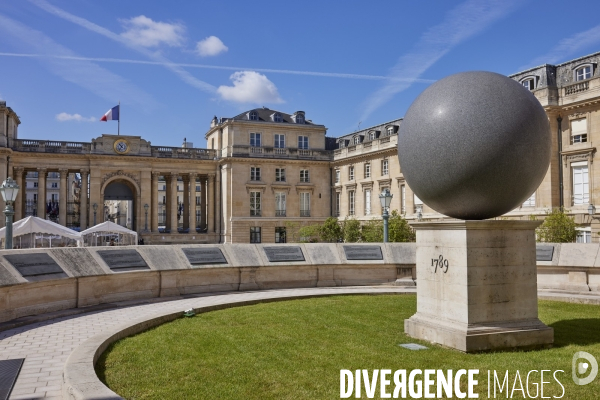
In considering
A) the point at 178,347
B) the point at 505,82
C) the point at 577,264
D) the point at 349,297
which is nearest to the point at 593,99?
the point at 577,264

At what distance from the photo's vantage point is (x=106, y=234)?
46.3 m

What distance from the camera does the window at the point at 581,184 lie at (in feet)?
123

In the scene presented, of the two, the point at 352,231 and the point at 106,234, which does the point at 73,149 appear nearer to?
the point at 106,234

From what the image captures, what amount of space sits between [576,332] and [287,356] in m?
6.20

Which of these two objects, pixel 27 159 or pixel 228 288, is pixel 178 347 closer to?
pixel 228 288

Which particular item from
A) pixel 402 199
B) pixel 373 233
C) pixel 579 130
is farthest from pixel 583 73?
pixel 373 233

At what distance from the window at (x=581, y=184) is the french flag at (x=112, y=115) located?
140 feet

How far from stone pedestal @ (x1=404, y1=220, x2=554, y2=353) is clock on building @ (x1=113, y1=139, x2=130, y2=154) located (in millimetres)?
54181

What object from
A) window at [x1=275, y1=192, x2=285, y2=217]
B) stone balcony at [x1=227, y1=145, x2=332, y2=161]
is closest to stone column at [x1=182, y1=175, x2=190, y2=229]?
stone balcony at [x1=227, y1=145, x2=332, y2=161]

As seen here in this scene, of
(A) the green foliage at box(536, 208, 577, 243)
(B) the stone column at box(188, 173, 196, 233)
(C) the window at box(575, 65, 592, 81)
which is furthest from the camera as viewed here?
(B) the stone column at box(188, 173, 196, 233)

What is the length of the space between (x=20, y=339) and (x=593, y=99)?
37346 millimetres

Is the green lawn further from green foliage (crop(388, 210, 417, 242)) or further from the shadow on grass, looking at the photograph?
green foliage (crop(388, 210, 417, 242))

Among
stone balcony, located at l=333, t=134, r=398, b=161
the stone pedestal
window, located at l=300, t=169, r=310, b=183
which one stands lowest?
the stone pedestal

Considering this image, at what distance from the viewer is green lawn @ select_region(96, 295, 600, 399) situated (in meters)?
7.42
